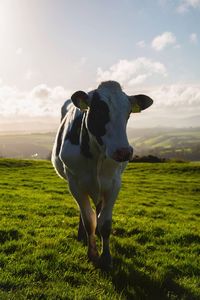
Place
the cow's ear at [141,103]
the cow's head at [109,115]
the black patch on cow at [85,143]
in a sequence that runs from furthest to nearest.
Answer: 1. the black patch on cow at [85,143]
2. the cow's ear at [141,103]
3. the cow's head at [109,115]

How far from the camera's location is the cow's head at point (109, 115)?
586 centimetres

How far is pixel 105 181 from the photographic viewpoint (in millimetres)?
7445

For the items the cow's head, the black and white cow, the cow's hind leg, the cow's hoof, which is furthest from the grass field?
the cow's head

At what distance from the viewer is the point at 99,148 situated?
23.1 feet

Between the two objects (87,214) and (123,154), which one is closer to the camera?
(123,154)

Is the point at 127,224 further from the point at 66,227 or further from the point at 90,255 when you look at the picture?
the point at 90,255

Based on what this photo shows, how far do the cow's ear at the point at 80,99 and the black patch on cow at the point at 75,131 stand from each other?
3.38ft

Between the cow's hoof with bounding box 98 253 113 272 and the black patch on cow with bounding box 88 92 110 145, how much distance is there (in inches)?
97.0

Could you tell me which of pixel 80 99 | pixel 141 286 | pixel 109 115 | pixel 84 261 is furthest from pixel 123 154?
pixel 84 261

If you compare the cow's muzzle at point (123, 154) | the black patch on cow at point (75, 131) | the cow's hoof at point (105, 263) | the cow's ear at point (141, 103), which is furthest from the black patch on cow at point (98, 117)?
the cow's hoof at point (105, 263)

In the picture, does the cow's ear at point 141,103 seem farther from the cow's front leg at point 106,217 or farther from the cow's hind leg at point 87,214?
the cow's hind leg at point 87,214

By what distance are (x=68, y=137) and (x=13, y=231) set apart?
142 inches

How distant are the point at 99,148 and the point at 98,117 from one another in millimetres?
862

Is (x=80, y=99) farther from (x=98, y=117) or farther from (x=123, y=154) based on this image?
(x=123, y=154)
